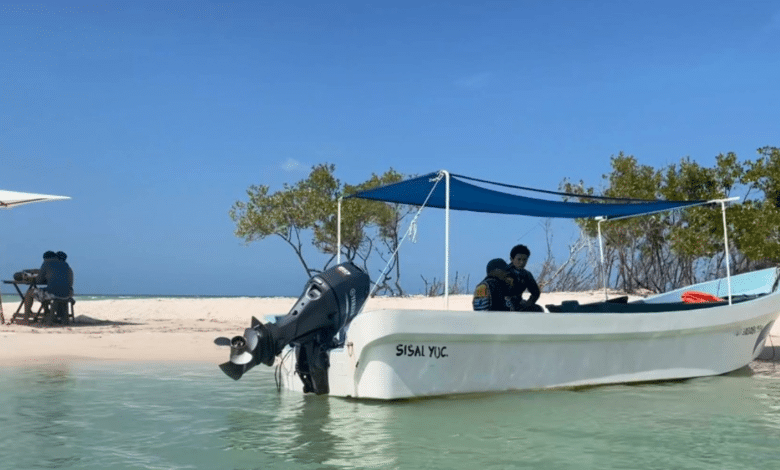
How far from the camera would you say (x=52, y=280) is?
14617 mm

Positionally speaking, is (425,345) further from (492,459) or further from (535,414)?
(492,459)

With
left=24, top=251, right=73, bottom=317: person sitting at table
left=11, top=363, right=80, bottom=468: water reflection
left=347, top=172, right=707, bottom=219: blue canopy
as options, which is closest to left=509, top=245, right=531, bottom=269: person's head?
left=347, top=172, right=707, bottom=219: blue canopy

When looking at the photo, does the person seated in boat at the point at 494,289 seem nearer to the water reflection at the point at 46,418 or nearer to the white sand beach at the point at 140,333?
the white sand beach at the point at 140,333

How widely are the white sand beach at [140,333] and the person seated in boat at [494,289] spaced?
2.20 meters

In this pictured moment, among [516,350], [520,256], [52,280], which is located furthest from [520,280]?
[52,280]

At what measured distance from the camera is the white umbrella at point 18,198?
1426 centimetres

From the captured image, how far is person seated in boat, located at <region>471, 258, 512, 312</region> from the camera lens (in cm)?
803

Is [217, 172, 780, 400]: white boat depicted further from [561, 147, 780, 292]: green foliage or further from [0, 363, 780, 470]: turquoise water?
[561, 147, 780, 292]: green foliage

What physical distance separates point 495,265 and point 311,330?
2115 mm

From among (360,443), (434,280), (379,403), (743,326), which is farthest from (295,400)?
(434,280)

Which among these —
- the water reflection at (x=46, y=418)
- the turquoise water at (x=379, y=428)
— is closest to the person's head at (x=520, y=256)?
the turquoise water at (x=379, y=428)

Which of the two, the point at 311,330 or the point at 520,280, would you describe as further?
the point at 520,280

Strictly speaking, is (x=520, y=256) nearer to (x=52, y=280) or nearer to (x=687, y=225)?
(x=52, y=280)

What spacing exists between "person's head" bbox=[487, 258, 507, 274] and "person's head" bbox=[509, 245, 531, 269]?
0.73 feet
